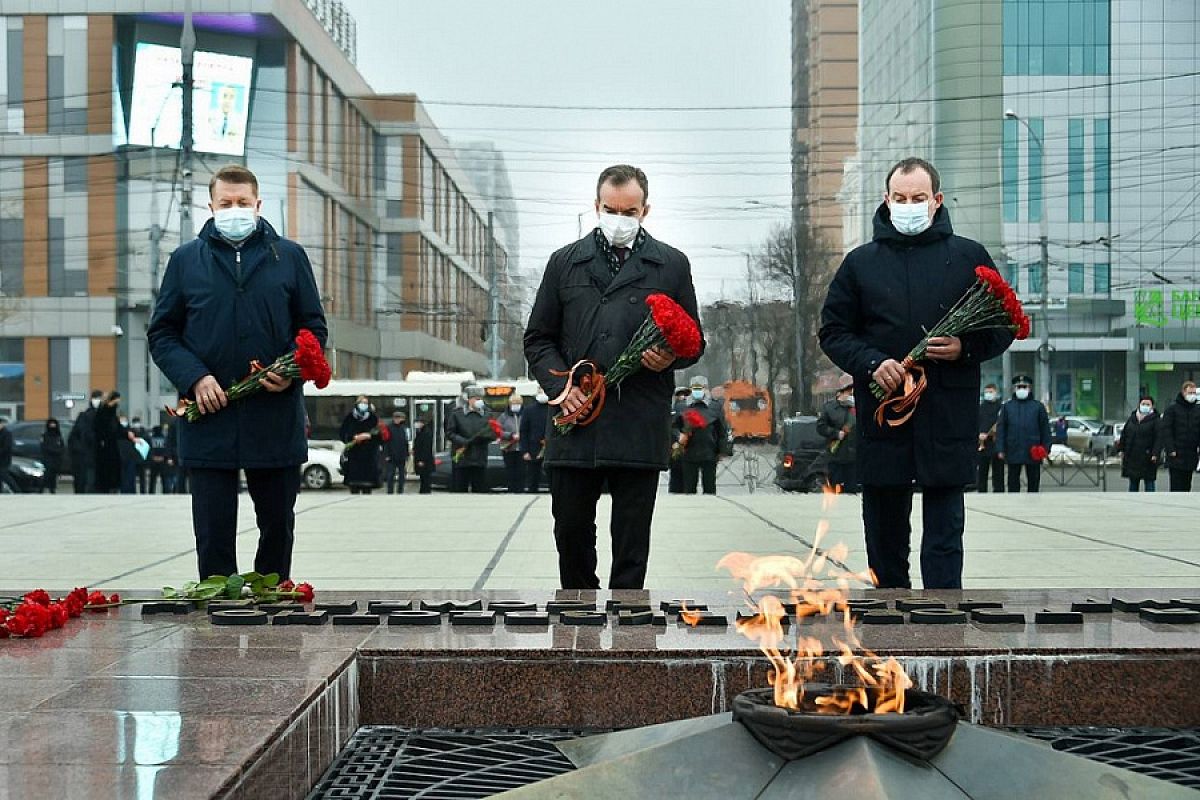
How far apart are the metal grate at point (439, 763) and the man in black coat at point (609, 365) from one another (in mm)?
1664

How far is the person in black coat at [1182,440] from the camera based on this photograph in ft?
63.9

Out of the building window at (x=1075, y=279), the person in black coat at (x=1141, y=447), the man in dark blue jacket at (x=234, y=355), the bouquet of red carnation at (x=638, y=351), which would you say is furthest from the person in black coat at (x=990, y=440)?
the building window at (x=1075, y=279)

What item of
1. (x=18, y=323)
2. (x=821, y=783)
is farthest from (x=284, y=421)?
(x=18, y=323)

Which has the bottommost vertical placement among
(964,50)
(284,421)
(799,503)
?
(799,503)

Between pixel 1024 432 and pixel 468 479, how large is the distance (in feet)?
26.8

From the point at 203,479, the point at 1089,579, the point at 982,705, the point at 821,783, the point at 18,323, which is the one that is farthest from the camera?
the point at 18,323

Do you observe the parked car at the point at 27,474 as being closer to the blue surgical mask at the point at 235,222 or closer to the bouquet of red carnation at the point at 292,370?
the blue surgical mask at the point at 235,222

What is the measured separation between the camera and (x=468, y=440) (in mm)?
20609

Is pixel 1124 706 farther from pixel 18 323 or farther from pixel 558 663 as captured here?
→ pixel 18 323

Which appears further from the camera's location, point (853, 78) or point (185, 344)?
point (853, 78)

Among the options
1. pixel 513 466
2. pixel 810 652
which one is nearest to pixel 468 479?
pixel 513 466

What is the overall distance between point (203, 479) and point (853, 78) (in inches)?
2489

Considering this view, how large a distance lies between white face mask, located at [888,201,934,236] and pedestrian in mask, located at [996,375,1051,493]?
13188mm

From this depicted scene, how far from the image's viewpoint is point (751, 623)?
422cm
